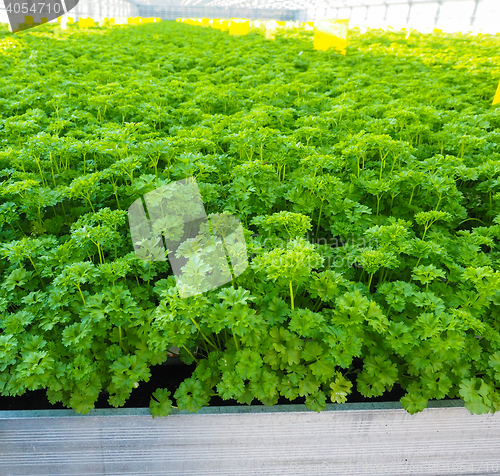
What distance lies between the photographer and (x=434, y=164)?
3045 millimetres

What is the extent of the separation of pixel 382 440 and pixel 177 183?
6.92ft

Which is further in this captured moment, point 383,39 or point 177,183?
point 383,39

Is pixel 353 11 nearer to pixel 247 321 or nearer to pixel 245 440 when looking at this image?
pixel 247 321

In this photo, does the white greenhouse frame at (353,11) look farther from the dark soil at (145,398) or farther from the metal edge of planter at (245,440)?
the metal edge of planter at (245,440)

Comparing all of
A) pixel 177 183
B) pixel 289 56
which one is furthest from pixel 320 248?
pixel 289 56

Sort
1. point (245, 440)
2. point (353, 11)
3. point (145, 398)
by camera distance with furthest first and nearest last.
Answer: point (353, 11) → point (145, 398) → point (245, 440)

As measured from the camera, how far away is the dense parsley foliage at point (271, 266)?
194 cm

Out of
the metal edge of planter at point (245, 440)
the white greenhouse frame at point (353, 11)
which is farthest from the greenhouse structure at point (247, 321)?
the white greenhouse frame at point (353, 11)

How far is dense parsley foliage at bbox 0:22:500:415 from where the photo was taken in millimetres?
1941

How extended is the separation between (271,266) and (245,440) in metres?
0.99

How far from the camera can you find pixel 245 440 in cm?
202

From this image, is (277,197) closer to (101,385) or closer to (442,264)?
(442,264)

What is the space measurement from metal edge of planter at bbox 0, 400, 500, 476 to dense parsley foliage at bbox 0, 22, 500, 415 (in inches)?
4.3

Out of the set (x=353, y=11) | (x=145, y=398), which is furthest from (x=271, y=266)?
(x=353, y=11)
